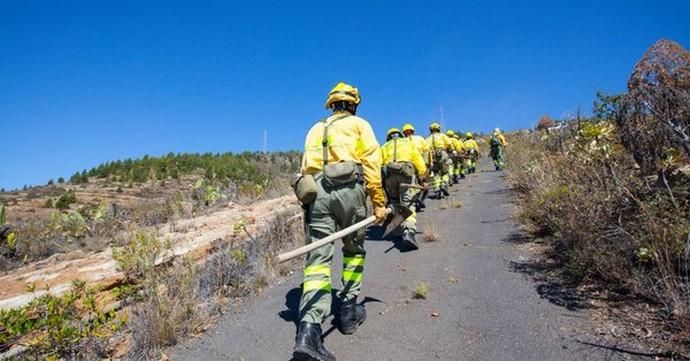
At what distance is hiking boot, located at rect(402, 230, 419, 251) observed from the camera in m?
7.04

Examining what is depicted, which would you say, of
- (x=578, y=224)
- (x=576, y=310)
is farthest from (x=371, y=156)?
(x=578, y=224)

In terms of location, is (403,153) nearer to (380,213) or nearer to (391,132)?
(391,132)

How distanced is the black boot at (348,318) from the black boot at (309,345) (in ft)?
2.04

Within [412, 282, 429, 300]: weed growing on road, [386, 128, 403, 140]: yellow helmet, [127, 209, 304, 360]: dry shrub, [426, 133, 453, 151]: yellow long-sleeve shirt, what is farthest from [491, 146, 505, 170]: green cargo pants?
[412, 282, 429, 300]: weed growing on road

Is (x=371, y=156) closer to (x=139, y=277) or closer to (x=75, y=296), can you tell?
(x=75, y=296)

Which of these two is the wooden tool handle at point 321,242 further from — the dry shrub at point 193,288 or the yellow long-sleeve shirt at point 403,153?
the yellow long-sleeve shirt at point 403,153

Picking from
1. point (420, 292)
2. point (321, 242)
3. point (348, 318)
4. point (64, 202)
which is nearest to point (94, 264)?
point (348, 318)

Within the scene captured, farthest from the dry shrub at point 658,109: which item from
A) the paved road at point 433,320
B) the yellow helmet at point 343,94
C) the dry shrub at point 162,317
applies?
the dry shrub at point 162,317

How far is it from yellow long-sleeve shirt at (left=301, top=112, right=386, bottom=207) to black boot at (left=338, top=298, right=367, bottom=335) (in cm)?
105

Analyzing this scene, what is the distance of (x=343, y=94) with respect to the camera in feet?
13.9

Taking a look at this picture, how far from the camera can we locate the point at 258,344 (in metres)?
3.98

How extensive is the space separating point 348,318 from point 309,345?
2.87 feet

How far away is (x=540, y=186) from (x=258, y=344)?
18.4 feet

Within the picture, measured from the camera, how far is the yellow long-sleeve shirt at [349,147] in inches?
156
